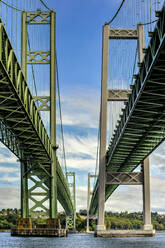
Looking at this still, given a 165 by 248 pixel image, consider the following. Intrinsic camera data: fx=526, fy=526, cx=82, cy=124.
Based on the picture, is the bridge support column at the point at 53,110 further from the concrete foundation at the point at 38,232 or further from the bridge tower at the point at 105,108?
the bridge tower at the point at 105,108

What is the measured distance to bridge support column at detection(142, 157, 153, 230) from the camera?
40800 mm

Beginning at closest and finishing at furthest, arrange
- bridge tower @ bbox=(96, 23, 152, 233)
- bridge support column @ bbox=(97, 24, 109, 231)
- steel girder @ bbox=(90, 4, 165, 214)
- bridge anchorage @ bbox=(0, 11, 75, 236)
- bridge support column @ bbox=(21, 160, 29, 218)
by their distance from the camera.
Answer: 1. steel girder @ bbox=(90, 4, 165, 214)
2. bridge anchorage @ bbox=(0, 11, 75, 236)
3. bridge support column @ bbox=(97, 24, 109, 231)
4. bridge tower @ bbox=(96, 23, 152, 233)
5. bridge support column @ bbox=(21, 160, 29, 218)

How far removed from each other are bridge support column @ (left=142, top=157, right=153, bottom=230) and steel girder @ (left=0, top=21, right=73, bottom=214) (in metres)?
7.76

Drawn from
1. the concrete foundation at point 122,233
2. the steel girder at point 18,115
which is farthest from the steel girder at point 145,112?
the concrete foundation at point 122,233

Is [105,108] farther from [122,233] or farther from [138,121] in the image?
[138,121]

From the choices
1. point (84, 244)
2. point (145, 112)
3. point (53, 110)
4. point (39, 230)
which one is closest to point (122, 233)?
point (84, 244)

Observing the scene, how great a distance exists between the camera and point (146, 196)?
4159 cm

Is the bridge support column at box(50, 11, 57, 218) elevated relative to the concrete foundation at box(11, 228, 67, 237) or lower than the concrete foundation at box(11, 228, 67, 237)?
elevated

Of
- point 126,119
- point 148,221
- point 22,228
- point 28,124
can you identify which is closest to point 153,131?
point 126,119

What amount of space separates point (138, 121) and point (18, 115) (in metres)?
6.86

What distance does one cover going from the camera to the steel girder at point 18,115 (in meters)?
20.8

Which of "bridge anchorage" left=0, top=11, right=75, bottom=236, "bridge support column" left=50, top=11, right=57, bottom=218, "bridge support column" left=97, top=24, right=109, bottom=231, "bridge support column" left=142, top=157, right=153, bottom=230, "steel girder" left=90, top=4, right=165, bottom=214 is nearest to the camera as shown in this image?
"steel girder" left=90, top=4, right=165, bottom=214

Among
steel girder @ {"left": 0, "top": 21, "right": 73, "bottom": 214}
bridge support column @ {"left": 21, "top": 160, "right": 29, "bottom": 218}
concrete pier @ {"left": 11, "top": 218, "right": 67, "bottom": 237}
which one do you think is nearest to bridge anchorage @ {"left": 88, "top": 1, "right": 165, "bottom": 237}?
concrete pier @ {"left": 11, "top": 218, "right": 67, "bottom": 237}

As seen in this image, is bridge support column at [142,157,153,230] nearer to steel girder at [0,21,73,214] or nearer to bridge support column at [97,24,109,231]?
bridge support column at [97,24,109,231]
